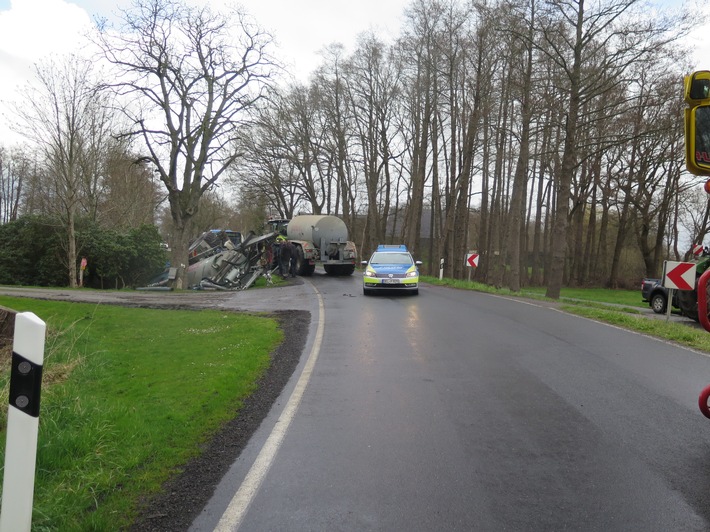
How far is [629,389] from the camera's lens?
665 cm

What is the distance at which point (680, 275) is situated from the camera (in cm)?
1271

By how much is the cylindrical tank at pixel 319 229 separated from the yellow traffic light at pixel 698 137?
2610 cm

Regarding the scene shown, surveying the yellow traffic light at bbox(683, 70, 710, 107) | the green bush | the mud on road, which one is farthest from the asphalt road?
the green bush

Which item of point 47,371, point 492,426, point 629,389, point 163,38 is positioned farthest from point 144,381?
point 163,38

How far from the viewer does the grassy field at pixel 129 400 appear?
3686 millimetres

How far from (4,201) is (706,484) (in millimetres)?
76825

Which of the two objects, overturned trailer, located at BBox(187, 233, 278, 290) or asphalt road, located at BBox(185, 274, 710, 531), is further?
overturned trailer, located at BBox(187, 233, 278, 290)

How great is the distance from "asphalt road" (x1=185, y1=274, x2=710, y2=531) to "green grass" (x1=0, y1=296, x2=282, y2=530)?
2.02 feet

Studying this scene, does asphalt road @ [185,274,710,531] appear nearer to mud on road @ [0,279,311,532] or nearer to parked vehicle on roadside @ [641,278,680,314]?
mud on road @ [0,279,311,532]

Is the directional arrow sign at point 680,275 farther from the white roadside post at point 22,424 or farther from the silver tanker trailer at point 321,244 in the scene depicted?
the silver tanker trailer at point 321,244

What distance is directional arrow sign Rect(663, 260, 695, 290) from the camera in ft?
41.4

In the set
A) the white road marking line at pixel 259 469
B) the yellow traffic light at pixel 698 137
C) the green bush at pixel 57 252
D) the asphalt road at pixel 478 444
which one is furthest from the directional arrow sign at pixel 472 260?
the yellow traffic light at pixel 698 137

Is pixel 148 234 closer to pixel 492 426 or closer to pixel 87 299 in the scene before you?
pixel 87 299

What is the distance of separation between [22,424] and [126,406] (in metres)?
3.28
